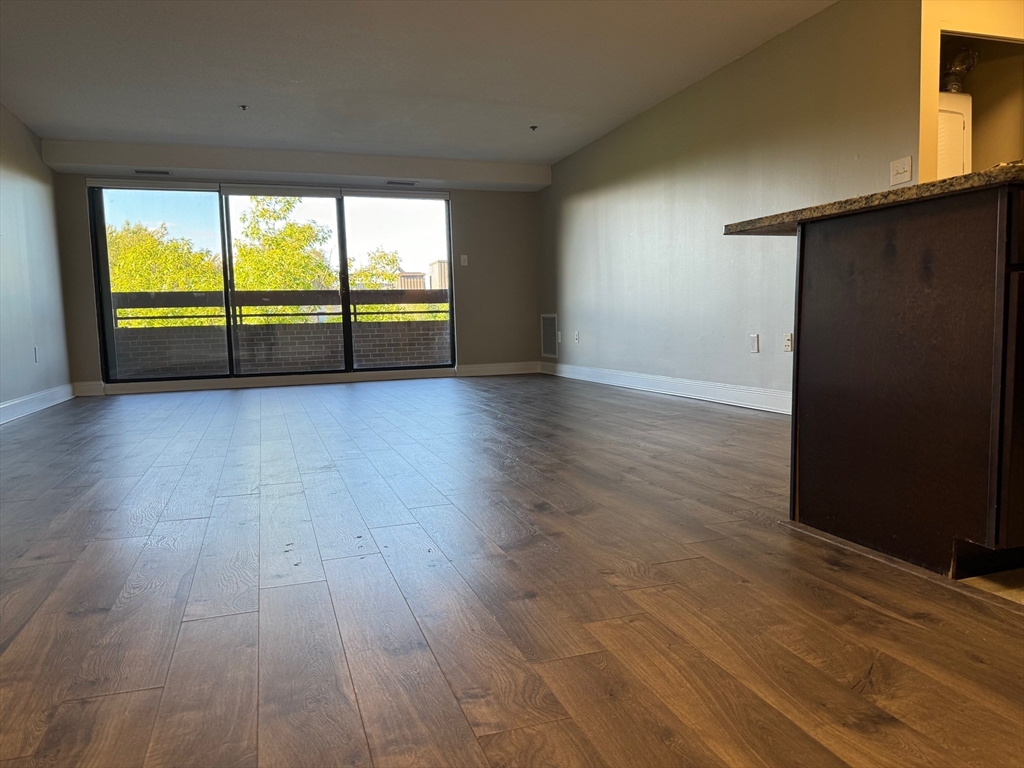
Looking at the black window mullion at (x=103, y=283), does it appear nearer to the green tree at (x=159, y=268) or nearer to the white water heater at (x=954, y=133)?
the green tree at (x=159, y=268)

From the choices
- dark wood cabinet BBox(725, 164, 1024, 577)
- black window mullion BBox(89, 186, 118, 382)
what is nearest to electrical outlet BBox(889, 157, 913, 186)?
dark wood cabinet BBox(725, 164, 1024, 577)

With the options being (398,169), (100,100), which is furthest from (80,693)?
(398,169)

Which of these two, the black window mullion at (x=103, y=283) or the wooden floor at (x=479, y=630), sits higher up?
the black window mullion at (x=103, y=283)

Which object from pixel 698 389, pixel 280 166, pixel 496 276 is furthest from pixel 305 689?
pixel 496 276

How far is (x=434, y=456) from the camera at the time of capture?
2867 millimetres

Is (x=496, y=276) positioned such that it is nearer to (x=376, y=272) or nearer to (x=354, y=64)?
(x=376, y=272)

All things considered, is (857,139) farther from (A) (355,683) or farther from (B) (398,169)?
(B) (398,169)

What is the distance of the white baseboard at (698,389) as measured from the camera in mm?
4055

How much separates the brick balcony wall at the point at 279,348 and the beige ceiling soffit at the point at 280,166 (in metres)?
1.51

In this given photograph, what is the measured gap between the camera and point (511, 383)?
21.0 feet

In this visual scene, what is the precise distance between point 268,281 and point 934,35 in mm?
5888

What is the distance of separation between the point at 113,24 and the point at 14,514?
2776 millimetres

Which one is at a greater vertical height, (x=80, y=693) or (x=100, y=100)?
(x=100, y=100)

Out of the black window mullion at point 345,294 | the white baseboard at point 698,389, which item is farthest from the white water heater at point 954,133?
the black window mullion at point 345,294
